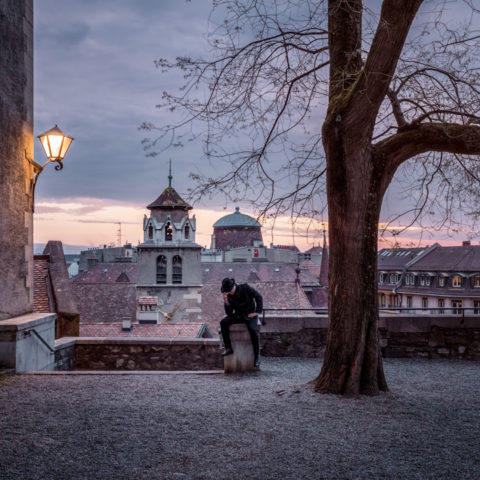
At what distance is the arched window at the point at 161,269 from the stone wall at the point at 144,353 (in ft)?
110

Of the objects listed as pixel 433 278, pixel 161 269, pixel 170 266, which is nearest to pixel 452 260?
pixel 433 278

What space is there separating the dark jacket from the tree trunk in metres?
1.89

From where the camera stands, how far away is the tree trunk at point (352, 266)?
660 centimetres

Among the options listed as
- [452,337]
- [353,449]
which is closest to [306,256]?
[452,337]

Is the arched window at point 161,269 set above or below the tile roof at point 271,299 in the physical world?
above

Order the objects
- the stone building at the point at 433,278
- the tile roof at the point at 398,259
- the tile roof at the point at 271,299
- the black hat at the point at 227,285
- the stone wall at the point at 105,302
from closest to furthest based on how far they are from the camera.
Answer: the black hat at the point at 227,285 < the stone wall at the point at 105,302 < the tile roof at the point at 271,299 < the stone building at the point at 433,278 < the tile roof at the point at 398,259

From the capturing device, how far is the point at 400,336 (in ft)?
34.8

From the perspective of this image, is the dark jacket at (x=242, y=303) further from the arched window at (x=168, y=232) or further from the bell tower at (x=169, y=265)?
the arched window at (x=168, y=232)

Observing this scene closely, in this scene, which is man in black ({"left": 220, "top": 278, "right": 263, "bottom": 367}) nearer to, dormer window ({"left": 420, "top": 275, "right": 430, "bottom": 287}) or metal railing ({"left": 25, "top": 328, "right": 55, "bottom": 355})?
metal railing ({"left": 25, "top": 328, "right": 55, "bottom": 355})

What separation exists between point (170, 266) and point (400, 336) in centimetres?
3436

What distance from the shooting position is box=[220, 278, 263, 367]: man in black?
27.0ft

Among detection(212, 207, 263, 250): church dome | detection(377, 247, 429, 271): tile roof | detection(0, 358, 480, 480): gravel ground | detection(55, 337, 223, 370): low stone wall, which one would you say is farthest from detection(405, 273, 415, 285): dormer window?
detection(0, 358, 480, 480): gravel ground

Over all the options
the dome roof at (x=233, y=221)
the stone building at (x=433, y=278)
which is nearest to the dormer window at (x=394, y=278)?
the stone building at (x=433, y=278)

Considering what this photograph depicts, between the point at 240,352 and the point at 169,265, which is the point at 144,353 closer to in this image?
the point at 240,352
